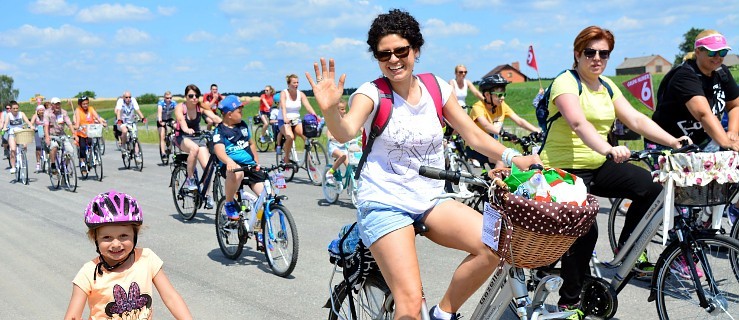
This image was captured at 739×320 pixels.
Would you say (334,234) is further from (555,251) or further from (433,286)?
(555,251)

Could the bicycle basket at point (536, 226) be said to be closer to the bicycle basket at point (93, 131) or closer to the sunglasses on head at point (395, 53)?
the sunglasses on head at point (395, 53)

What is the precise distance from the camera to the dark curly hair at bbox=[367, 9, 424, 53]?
3658mm

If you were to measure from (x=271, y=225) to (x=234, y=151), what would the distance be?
118 cm

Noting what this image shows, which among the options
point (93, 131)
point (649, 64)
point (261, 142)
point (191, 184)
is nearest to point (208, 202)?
point (191, 184)

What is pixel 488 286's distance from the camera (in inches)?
142

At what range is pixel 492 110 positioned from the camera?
33.2 feet

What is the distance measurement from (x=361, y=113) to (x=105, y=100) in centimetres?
11071

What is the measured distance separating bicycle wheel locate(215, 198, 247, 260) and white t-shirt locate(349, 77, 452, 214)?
170 inches

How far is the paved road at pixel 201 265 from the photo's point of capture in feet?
20.1

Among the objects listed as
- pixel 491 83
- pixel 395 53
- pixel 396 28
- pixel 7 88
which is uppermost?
pixel 396 28

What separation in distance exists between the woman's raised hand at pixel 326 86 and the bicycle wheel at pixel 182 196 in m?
7.22

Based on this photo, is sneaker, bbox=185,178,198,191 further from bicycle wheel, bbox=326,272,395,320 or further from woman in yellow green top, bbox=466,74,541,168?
bicycle wheel, bbox=326,272,395,320

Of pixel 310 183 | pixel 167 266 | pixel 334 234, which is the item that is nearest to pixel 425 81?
pixel 167 266

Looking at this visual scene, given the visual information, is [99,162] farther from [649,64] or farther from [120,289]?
[649,64]
